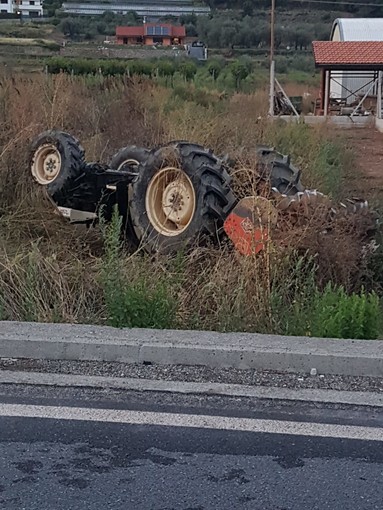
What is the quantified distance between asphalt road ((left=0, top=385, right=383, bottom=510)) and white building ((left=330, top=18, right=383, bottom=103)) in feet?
101

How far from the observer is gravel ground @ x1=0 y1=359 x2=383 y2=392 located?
469cm

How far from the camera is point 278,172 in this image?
8.13 meters

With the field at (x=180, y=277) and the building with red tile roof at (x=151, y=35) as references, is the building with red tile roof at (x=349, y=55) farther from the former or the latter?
the building with red tile roof at (x=151, y=35)

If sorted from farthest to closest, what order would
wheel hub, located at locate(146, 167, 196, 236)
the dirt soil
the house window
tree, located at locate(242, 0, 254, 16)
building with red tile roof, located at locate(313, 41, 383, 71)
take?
1. tree, located at locate(242, 0, 254, 16)
2. the house window
3. building with red tile roof, located at locate(313, 41, 383, 71)
4. the dirt soil
5. wheel hub, located at locate(146, 167, 196, 236)

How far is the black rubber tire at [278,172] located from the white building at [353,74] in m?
26.2

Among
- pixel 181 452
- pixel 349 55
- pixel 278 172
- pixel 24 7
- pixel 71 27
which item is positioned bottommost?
pixel 181 452

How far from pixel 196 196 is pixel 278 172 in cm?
114

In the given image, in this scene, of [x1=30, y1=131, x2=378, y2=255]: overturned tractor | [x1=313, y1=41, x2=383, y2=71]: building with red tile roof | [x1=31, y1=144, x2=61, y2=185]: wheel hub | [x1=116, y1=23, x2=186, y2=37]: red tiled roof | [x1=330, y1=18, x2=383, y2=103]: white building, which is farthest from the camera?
[x1=116, y1=23, x2=186, y2=37]: red tiled roof

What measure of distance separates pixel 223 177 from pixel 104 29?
57.5 m

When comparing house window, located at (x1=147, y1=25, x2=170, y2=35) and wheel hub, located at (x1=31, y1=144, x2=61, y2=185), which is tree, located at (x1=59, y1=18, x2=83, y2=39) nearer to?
house window, located at (x1=147, y1=25, x2=170, y2=35)

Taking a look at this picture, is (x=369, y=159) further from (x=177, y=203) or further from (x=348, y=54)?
(x=348, y=54)

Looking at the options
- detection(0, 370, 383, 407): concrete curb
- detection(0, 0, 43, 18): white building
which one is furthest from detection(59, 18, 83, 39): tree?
detection(0, 370, 383, 407): concrete curb

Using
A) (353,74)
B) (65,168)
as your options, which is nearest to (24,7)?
(353,74)

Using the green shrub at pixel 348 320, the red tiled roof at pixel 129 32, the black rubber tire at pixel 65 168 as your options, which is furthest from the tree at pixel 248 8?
the green shrub at pixel 348 320
